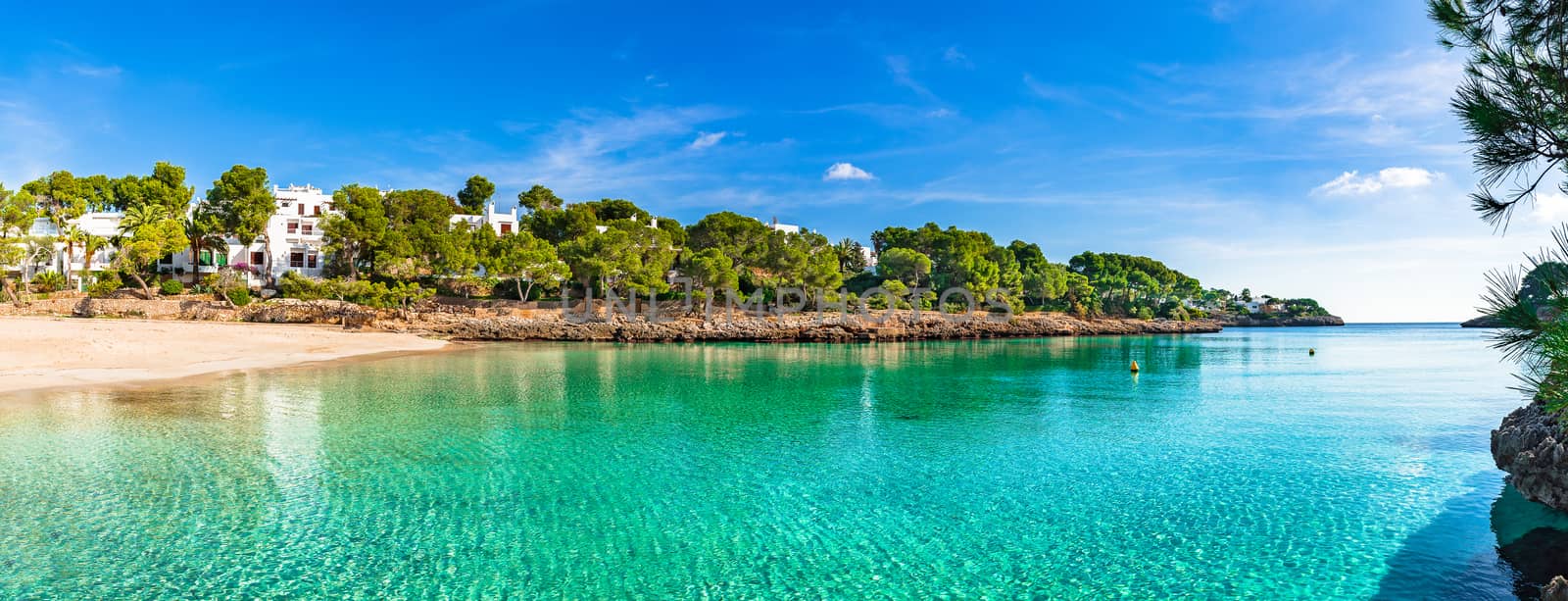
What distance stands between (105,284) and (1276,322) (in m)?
181

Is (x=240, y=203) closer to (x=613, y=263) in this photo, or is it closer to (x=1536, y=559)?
(x=613, y=263)

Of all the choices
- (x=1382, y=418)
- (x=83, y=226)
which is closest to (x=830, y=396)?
(x=1382, y=418)

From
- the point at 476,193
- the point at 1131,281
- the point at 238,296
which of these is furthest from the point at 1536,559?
the point at 1131,281

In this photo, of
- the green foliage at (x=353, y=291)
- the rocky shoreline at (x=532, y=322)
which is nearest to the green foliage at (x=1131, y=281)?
the rocky shoreline at (x=532, y=322)

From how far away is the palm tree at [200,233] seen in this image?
5688cm

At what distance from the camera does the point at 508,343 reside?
1993 inches

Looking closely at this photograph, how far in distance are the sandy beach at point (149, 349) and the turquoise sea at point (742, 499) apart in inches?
151

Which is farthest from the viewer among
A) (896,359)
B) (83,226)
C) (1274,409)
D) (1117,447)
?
(83,226)

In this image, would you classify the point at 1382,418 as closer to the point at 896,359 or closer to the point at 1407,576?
the point at 1407,576

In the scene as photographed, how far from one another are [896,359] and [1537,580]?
33.3m

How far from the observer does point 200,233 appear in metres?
57.9

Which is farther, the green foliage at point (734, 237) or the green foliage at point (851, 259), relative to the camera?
the green foliage at point (851, 259)

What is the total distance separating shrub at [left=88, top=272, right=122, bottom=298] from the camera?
163 feet

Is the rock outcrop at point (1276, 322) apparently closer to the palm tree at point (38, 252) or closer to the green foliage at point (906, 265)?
the green foliage at point (906, 265)
